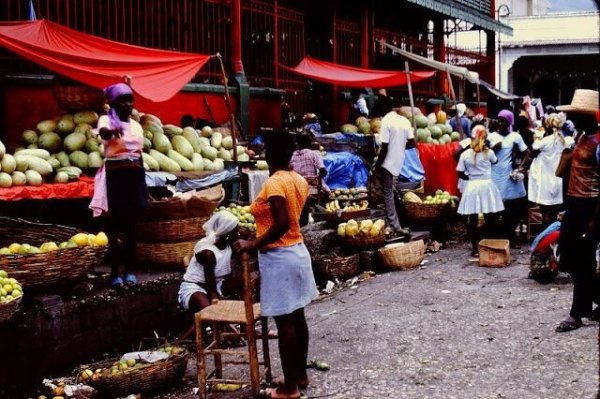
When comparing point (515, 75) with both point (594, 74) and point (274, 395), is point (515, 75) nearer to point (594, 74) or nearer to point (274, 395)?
point (594, 74)

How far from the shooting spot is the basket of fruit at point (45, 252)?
6.14m

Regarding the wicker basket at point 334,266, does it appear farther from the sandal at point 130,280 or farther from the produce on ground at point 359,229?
the sandal at point 130,280

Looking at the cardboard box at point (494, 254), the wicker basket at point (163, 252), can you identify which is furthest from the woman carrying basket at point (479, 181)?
the wicker basket at point (163, 252)

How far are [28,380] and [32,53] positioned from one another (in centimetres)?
327

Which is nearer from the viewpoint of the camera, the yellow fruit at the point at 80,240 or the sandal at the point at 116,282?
the yellow fruit at the point at 80,240

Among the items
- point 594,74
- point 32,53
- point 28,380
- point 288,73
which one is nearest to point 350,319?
point 28,380

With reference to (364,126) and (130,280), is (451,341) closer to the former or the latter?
(130,280)

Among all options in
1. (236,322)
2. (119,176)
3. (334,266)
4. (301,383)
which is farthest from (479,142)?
(236,322)

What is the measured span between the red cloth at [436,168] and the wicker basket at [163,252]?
7344mm

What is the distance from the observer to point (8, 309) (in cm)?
547

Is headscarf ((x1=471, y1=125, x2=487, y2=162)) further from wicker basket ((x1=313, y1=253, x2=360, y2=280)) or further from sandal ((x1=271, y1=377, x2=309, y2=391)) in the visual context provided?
sandal ((x1=271, y1=377, x2=309, y2=391))

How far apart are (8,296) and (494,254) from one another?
710cm

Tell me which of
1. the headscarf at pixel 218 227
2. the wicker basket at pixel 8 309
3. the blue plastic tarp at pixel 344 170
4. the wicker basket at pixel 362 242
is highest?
the blue plastic tarp at pixel 344 170

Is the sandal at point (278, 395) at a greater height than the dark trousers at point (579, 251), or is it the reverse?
the dark trousers at point (579, 251)
